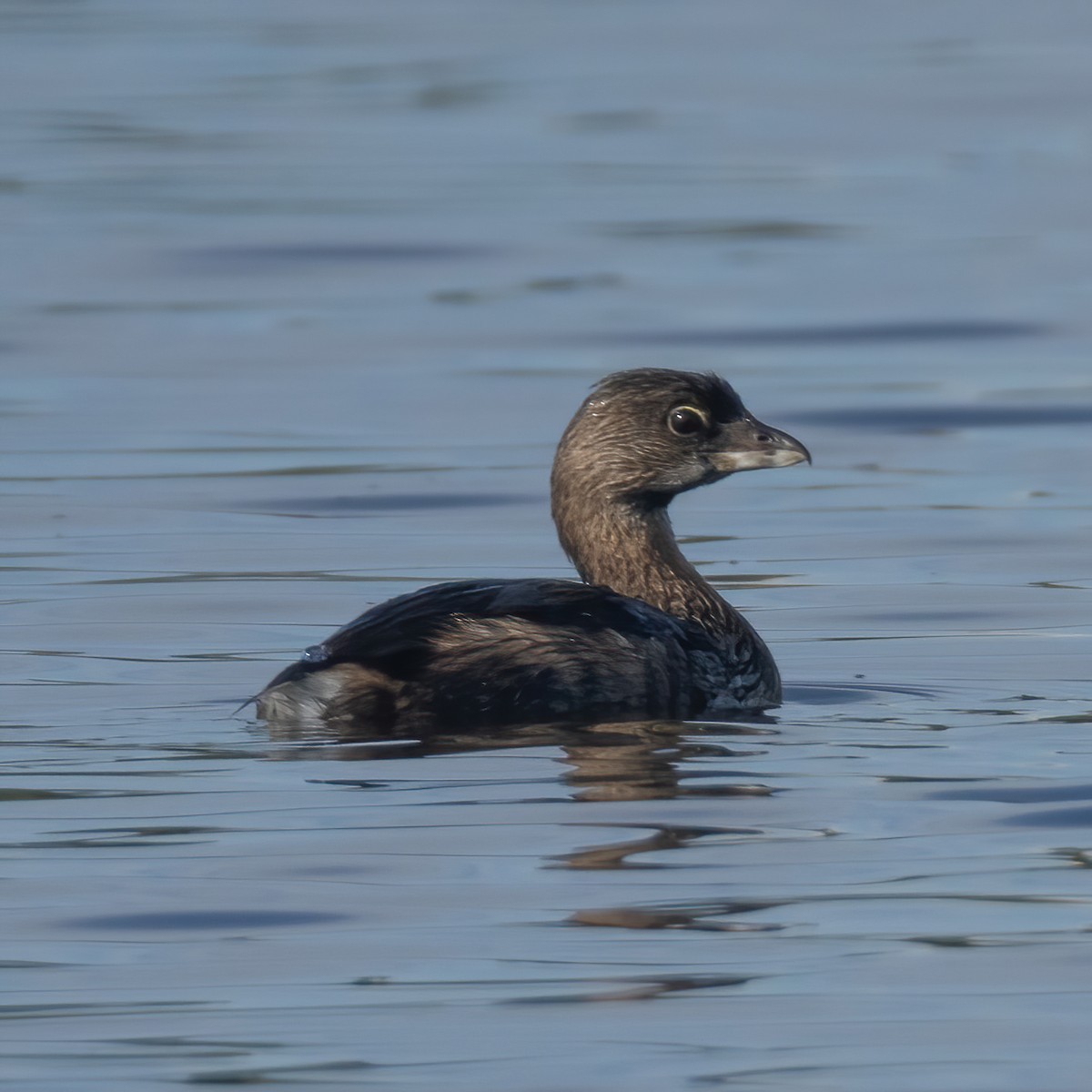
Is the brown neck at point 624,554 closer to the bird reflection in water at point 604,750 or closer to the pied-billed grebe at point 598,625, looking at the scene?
the pied-billed grebe at point 598,625

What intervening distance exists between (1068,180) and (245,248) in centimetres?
731

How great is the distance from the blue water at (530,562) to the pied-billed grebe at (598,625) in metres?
0.17

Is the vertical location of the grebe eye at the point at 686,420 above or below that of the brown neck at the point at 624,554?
above

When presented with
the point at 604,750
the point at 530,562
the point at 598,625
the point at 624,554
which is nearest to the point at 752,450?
the point at 624,554

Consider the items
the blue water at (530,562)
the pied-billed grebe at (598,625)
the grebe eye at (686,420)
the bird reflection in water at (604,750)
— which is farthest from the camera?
the grebe eye at (686,420)

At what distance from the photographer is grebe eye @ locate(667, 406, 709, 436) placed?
32.9ft

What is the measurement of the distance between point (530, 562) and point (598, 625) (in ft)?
11.2

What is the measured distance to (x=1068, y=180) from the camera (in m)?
25.2

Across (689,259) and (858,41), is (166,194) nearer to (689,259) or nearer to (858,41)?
(689,259)

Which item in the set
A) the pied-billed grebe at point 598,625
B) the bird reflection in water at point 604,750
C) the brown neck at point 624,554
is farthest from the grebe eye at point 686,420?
the bird reflection in water at point 604,750

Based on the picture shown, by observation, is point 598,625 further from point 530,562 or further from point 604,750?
point 530,562

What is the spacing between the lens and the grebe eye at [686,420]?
32.9ft

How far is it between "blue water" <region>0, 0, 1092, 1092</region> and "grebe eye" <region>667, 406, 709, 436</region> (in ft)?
3.18

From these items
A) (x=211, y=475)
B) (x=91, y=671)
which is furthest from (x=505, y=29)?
(x=91, y=671)
